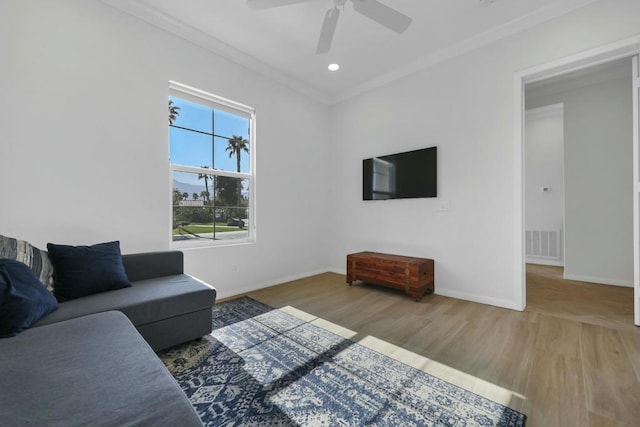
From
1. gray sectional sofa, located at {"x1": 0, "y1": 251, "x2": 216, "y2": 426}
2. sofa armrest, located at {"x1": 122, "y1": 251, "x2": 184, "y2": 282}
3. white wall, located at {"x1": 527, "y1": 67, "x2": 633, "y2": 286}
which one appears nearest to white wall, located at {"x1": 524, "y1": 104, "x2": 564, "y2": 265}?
white wall, located at {"x1": 527, "y1": 67, "x2": 633, "y2": 286}

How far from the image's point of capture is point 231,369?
5.83 feet

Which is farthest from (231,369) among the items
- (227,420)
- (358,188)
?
(358,188)

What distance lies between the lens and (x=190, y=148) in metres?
3.10

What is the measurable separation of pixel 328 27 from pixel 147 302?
2688mm

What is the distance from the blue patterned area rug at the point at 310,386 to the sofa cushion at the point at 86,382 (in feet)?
1.92

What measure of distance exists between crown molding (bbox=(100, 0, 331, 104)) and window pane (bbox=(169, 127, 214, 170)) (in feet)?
3.29

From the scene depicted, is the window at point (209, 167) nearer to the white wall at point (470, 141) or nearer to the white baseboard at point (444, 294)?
the white baseboard at point (444, 294)

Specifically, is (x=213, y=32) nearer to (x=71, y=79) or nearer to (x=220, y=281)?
(x=71, y=79)

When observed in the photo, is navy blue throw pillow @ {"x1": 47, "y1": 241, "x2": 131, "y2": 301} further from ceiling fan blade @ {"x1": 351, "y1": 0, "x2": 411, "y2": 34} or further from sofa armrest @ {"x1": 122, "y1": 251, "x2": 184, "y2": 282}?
ceiling fan blade @ {"x1": 351, "y1": 0, "x2": 411, "y2": 34}

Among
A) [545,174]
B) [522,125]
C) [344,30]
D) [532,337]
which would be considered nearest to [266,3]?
[344,30]

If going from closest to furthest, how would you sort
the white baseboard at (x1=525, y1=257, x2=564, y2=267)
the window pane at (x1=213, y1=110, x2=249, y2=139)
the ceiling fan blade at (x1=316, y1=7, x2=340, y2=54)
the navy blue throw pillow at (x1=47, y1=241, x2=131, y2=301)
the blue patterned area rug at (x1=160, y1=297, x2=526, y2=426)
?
1. the blue patterned area rug at (x1=160, y1=297, x2=526, y2=426)
2. the navy blue throw pillow at (x1=47, y1=241, x2=131, y2=301)
3. the ceiling fan blade at (x1=316, y1=7, x2=340, y2=54)
4. the window pane at (x1=213, y1=110, x2=249, y2=139)
5. the white baseboard at (x1=525, y1=257, x2=564, y2=267)

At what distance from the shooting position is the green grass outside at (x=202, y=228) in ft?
9.94

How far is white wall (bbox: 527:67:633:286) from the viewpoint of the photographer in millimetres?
3543

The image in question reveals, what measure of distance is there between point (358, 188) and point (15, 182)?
3710 millimetres
